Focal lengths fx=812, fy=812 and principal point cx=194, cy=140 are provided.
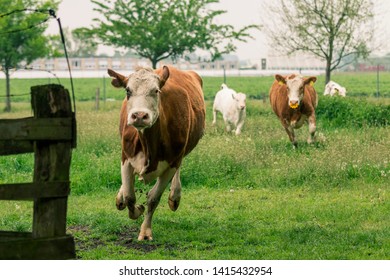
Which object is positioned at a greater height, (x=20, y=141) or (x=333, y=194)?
(x=20, y=141)

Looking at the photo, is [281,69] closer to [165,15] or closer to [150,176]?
[165,15]

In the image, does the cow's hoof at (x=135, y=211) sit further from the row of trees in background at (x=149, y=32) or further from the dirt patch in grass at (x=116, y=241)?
the row of trees in background at (x=149, y=32)

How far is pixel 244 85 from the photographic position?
182ft

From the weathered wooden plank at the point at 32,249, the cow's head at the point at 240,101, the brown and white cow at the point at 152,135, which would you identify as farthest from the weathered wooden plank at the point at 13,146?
the cow's head at the point at 240,101

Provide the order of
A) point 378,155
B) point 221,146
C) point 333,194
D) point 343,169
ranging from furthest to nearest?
point 221,146 < point 378,155 < point 343,169 < point 333,194

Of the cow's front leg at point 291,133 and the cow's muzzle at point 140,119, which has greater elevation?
the cow's muzzle at point 140,119

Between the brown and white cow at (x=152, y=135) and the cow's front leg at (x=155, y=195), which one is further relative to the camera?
the cow's front leg at (x=155, y=195)

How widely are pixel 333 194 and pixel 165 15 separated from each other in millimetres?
28783

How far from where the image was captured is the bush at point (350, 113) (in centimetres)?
2127

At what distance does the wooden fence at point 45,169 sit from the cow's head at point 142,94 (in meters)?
2.11

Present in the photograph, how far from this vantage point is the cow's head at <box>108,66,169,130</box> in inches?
326

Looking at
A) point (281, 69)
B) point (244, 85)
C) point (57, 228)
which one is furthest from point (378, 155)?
point (281, 69)

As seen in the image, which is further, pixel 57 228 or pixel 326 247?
pixel 326 247

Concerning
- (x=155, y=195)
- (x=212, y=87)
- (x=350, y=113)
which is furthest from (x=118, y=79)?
(x=212, y=87)
